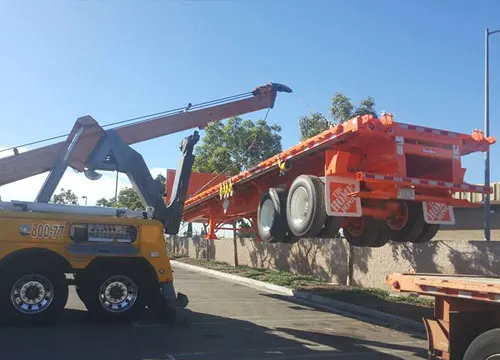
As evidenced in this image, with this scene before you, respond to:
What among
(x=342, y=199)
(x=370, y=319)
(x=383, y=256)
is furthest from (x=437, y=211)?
(x=383, y=256)

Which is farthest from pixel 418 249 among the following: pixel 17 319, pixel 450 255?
pixel 17 319

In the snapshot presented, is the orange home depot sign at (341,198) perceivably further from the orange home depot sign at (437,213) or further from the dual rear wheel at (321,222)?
the orange home depot sign at (437,213)

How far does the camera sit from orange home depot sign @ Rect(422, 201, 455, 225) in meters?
8.68

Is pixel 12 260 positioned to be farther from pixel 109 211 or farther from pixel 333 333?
pixel 333 333

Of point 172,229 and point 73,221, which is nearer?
point 73,221

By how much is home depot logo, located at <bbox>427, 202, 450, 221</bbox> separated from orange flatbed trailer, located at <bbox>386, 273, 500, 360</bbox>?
318cm

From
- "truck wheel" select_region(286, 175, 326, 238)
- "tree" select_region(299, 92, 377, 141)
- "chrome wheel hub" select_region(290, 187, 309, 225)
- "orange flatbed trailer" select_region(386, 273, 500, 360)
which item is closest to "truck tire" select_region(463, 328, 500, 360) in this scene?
"orange flatbed trailer" select_region(386, 273, 500, 360)

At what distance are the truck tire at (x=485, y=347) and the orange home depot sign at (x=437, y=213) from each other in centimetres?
389

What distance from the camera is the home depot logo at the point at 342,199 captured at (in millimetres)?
8383

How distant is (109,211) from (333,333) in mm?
4458

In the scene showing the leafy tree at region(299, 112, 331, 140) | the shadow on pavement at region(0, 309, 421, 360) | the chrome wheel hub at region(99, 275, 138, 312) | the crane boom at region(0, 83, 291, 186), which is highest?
the leafy tree at region(299, 112, 331, 140)

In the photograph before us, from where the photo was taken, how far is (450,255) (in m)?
12.2

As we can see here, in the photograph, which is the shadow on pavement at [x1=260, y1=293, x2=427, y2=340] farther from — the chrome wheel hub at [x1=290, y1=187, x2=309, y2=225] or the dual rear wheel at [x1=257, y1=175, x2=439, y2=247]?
the chrome wheel hub at [x1=290, y1=187, x2=309, y2=225]

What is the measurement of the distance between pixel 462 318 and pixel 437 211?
12.3ft
